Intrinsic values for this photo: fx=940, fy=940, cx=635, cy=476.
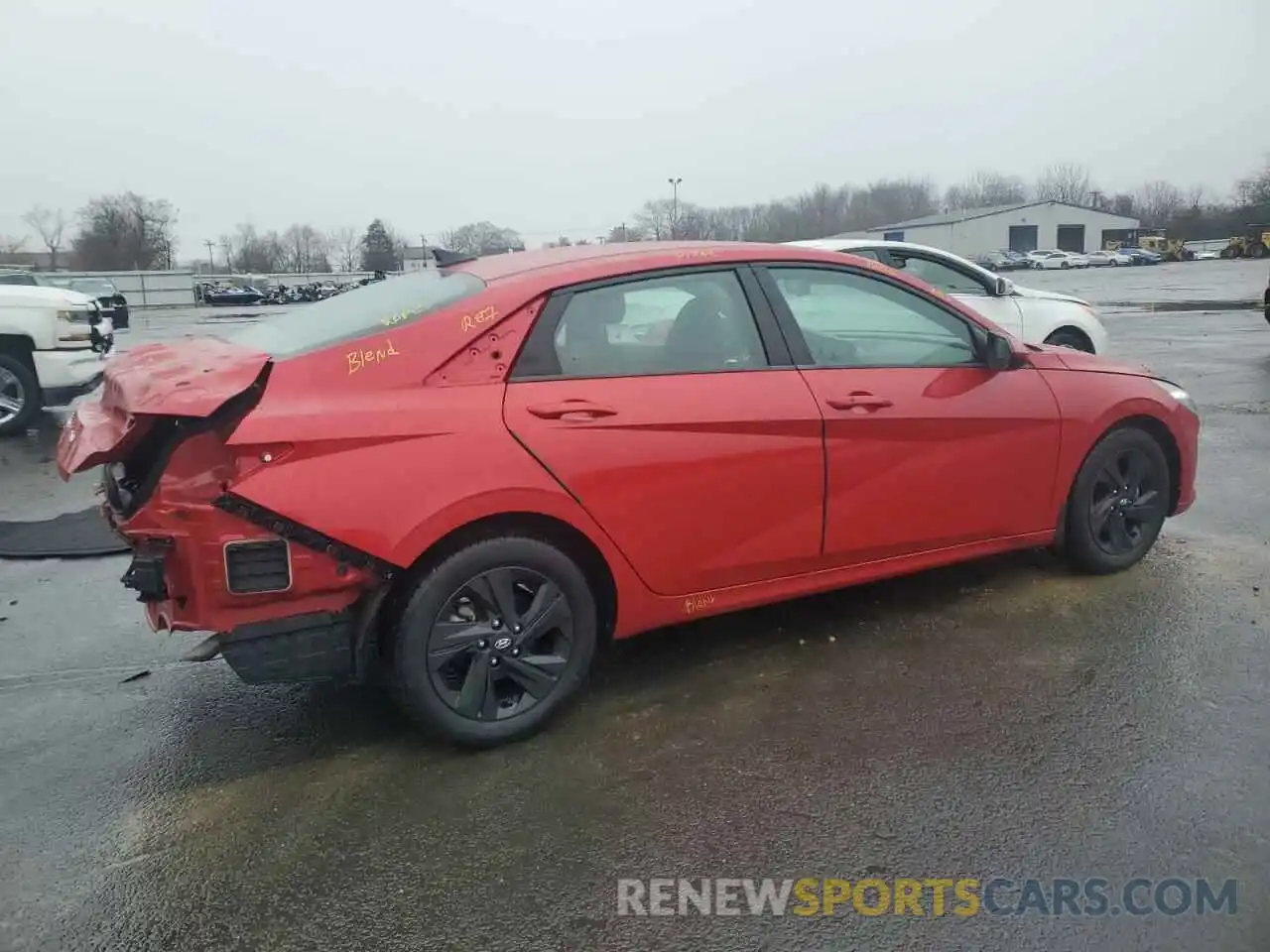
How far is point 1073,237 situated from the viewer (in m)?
98.0

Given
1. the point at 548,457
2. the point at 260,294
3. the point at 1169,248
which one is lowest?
the point at 548,457

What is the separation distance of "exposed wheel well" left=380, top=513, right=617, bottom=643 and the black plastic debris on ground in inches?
123

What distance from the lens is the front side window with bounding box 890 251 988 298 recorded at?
8423 millimetres

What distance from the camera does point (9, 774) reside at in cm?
312

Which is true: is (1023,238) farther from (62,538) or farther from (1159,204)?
(62,538)

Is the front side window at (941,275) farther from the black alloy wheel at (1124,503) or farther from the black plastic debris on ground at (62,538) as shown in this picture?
the black plastic debris on ground at (62,538)

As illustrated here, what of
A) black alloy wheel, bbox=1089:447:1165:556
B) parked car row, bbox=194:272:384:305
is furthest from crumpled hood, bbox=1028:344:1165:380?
parked car row, bbox=194:272:384:305

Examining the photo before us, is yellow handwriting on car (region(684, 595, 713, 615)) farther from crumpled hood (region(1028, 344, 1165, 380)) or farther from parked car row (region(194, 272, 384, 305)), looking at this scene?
parked car row (region(194, 272, 384, 305))

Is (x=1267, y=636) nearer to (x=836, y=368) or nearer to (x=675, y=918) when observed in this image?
(x=836, y=368)

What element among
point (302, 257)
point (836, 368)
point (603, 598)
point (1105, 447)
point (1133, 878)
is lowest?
point (1133, 878)

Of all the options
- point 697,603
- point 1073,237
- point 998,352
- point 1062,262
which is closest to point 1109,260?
point 1062,262

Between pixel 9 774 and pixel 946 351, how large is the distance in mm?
3858

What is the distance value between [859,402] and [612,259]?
3.63 ft

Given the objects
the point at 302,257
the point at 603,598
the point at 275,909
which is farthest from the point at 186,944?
the point at 302,257
